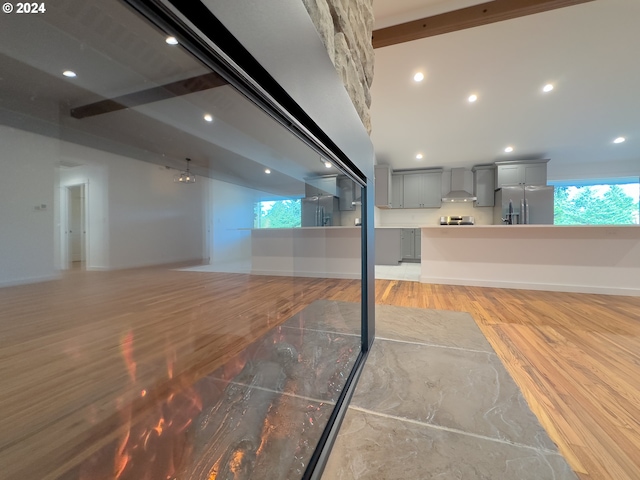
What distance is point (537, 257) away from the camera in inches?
136

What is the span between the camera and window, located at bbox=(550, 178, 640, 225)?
608 centimetres

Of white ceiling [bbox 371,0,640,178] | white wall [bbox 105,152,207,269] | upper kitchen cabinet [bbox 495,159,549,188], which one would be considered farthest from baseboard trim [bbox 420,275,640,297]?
white wall [bbox 105,152,207,269]

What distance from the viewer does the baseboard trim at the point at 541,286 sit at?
125 inches

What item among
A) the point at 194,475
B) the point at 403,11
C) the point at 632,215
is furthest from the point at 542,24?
the point at 632,215

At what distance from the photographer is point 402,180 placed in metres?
6.51

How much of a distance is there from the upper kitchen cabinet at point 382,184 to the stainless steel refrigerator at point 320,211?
114 inches

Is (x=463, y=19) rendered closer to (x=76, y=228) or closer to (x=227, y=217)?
(x=227, y=217)

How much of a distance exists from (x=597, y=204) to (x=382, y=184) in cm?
565

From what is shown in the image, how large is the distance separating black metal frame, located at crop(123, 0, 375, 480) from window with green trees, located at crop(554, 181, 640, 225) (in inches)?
320

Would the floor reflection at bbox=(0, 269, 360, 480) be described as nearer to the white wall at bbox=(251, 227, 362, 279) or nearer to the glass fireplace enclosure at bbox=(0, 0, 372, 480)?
the glass fireplace enclosure at bbox=(0, 0, 372, 480)

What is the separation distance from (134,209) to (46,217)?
1.30 feet

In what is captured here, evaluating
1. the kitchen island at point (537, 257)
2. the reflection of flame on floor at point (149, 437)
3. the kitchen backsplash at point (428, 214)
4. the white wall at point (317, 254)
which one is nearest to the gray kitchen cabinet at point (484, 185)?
the kitchen backsplash at point (428, 214)

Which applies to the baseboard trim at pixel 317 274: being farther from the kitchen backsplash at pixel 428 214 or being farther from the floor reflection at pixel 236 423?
the kitchen backsplash at pixel 428 214

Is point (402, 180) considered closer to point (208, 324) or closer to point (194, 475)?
point (208, 324)
